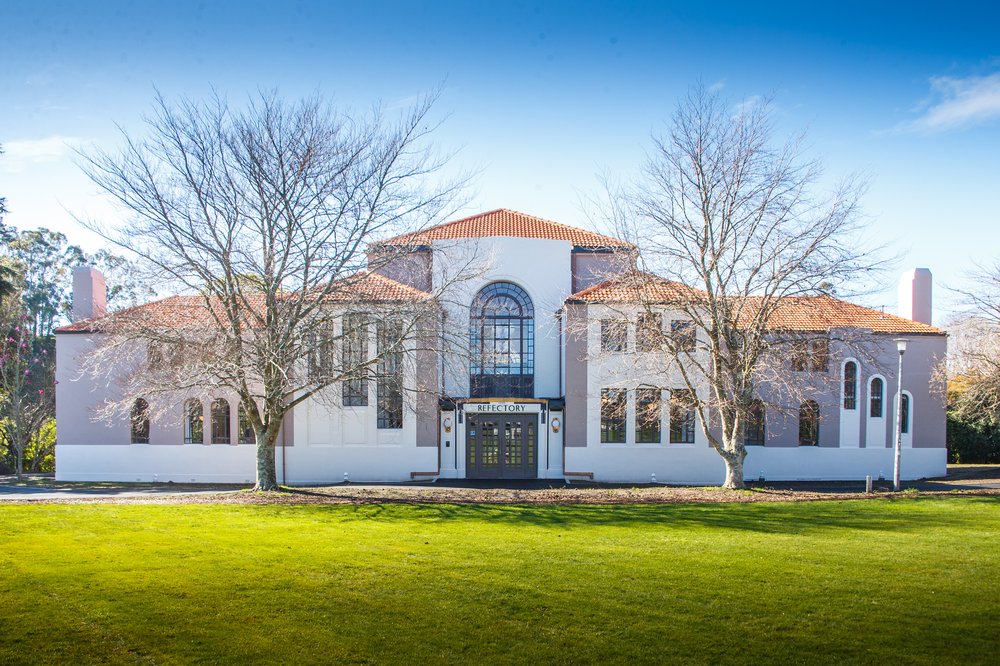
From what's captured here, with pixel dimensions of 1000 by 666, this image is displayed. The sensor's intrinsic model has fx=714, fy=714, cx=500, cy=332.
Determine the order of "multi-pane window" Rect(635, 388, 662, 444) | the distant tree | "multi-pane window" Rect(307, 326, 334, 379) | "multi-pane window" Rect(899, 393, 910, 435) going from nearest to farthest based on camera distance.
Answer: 1. "multi-pane window" Rect(307, 326, 334, 379)
2. "multi-pane window" Rect(635, 388, 662, 444)
3. "multi-pane window" Rect(899, 393, 910, 435)
4. the distant tree

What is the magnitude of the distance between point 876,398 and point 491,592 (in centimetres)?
2294

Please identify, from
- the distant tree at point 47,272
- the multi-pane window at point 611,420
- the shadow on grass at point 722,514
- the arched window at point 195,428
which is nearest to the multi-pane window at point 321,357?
the shadow on grass at point 722,514

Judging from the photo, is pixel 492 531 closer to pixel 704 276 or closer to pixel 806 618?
pixel 806 618

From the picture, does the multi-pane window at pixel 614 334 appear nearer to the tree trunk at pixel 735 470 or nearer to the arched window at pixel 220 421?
the tree trunk at pixel 735 470

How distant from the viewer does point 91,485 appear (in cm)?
2444

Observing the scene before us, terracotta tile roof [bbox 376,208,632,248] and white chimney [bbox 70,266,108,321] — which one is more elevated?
terracotta tile roof [bbox 376,208,632,248]

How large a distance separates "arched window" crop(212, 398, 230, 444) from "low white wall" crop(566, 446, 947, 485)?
12.4 metres

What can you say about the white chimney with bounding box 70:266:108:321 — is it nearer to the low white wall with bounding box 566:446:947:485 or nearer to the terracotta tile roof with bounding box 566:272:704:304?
the low white wall with bounding box 566:446:947:485

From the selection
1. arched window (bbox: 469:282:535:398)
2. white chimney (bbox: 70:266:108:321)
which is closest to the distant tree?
white chimney (bbox: 70:266:108:321)

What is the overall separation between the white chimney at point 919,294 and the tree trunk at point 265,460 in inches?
1007

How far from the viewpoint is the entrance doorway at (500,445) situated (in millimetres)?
25891

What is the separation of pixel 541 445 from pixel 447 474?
3.54m

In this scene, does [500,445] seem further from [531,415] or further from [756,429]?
[756,429]

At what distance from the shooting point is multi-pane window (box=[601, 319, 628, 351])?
70.0 feet
